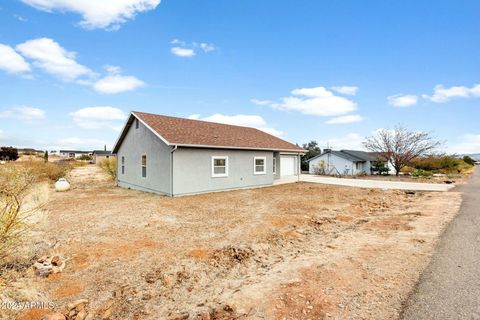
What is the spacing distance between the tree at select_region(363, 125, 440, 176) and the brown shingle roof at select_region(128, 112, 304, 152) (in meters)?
19.6

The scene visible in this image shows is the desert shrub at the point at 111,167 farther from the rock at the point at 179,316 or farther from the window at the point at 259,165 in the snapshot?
the rock at the point at 179,316

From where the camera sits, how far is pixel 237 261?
5.19 metres

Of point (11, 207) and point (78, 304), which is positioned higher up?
point (11, 207)

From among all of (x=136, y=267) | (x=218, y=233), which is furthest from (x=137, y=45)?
(x=136, y=267)

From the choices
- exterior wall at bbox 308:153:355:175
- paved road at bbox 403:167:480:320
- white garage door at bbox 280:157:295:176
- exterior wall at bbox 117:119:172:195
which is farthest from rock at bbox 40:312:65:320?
exterior wall at bbox 308:153:355:175

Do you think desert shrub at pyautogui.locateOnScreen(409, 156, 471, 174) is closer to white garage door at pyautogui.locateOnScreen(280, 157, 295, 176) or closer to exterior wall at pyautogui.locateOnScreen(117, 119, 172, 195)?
white garage door at pyautogui.locateOnScreen(280, 157, 295, 176)

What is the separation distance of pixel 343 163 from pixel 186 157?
2813 centimetres

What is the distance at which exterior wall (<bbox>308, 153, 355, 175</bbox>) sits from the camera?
113 ft

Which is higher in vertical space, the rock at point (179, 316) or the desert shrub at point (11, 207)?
the desert shrub at point (11, 207)

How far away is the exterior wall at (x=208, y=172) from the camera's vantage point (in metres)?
13.2

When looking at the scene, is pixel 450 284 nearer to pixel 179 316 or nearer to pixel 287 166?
pixel 179 316

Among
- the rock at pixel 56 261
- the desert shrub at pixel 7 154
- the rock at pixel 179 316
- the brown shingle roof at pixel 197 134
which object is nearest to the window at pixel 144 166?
the brown shingle roof at pixel 197 134

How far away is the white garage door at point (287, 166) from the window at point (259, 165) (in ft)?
16.3

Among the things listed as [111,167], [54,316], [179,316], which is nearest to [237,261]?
[179,316]
